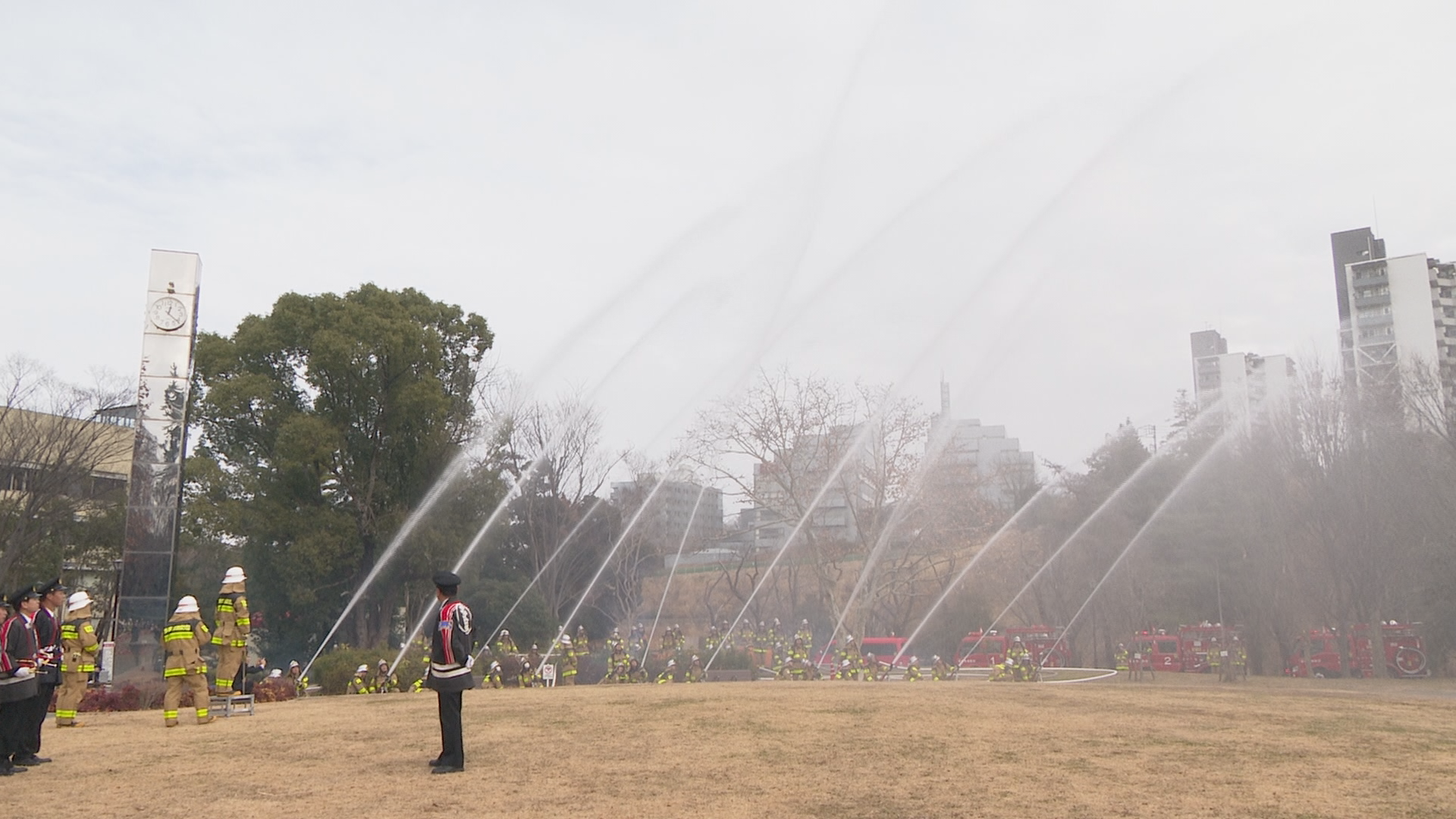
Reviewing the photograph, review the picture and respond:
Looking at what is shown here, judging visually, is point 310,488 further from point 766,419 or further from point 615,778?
point 615,778

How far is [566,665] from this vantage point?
101 feet

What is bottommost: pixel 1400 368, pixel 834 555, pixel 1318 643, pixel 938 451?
pixel 1318 643

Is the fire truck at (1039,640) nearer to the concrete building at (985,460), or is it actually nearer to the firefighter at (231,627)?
the concrete building at (985,460)

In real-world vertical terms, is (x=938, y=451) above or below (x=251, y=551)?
above

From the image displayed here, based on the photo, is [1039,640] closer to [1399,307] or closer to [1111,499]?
[1111,499]

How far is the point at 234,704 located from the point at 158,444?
489 inches

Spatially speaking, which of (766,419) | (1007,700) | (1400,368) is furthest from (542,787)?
(1400,368)

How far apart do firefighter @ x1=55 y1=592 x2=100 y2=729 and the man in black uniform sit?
938cm

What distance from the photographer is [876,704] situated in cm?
1712

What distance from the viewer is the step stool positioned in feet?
58.0

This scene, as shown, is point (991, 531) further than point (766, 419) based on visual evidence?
Yes

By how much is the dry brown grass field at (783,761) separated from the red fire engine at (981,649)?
1062 inches

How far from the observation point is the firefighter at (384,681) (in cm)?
2625

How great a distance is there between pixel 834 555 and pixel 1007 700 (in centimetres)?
2965
